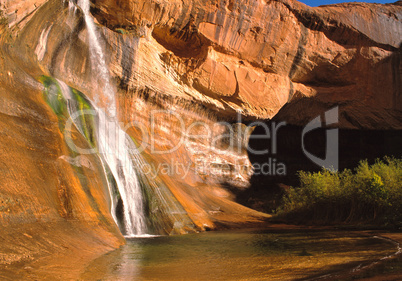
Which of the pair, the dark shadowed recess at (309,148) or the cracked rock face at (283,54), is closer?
the cracked rock face at (283,54)

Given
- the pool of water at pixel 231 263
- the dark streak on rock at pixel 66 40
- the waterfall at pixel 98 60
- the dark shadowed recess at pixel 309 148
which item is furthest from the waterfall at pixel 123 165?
the dark shadowed recess at pixel 309 148

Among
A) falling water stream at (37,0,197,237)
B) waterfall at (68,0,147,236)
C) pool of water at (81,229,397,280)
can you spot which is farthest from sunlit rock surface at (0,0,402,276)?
pool of water at (81,229,397,280)

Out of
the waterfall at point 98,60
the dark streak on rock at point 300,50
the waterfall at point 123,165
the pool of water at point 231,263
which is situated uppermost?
the dark streak on rock at point 300,50

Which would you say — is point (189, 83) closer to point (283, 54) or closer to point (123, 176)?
point (283, 54)

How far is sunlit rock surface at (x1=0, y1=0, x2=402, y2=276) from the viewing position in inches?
349

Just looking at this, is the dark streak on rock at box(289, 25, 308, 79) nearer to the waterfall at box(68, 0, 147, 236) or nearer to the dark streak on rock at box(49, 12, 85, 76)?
the dark streak on rock at box(49, 12, 85, 76)

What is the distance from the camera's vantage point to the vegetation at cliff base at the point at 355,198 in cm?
1262

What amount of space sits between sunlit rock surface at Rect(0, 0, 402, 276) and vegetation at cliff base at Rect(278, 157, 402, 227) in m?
2.97

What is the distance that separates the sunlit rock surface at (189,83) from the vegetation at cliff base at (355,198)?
297 cm

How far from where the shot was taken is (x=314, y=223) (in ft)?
54.4

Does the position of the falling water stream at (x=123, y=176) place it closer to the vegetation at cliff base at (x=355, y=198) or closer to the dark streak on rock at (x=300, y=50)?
the vegetation at cliff base at (x=355, y=198)

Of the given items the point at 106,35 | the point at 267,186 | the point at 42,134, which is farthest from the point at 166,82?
the point at 42,134

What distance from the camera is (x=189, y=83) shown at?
86.7 feet

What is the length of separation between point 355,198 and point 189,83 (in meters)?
15.3
